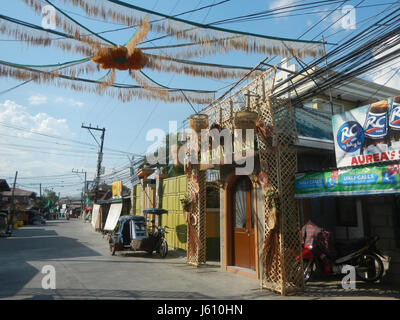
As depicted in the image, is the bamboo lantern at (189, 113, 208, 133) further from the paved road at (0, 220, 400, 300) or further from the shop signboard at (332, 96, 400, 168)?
the paved road at (0, 220, 400, 300)

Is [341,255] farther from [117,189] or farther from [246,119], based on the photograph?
[117,189]

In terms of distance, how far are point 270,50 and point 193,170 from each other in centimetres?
587

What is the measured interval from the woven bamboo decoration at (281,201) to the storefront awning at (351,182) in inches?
14.7

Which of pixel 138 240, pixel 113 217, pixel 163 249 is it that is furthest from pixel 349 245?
pixel 113 217

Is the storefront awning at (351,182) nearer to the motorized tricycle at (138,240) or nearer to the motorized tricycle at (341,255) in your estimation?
the motorized tricycle at (341,255)

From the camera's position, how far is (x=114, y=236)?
12.8 m

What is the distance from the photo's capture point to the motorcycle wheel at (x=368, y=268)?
23.5ft

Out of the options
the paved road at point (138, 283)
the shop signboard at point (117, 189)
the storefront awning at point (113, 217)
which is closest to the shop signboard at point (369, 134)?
the paved road at point (138, 283)

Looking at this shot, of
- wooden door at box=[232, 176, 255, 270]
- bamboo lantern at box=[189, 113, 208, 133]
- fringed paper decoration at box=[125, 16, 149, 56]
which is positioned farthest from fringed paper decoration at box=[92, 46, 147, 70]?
wooden door at box=[232, 176, 255, 270]

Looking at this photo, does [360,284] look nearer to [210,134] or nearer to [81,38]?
[210,134]

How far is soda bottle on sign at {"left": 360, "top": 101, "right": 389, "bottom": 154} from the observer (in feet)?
18.8

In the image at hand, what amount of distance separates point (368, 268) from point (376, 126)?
368 centimetres

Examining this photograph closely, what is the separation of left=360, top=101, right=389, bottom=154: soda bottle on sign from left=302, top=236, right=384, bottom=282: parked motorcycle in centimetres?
273
